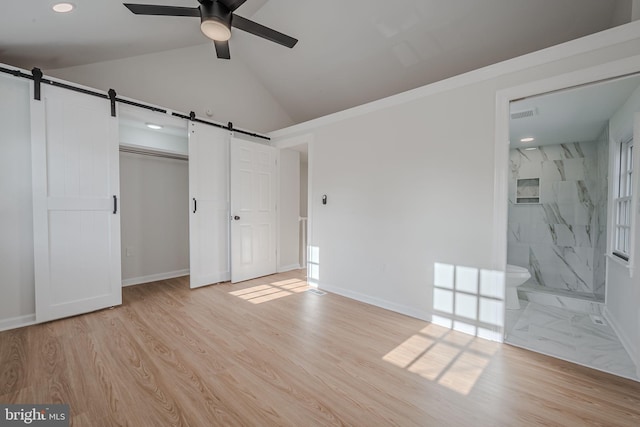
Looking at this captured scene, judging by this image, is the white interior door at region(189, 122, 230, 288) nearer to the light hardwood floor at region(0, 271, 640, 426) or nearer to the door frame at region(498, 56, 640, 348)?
the light hardwood floor at region(0, 271, 640, 426)

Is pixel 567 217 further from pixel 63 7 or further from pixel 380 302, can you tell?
pixel 63 7

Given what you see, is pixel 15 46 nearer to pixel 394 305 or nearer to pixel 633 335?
pixel 394 305

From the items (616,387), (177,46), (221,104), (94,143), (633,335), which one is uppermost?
(177,46)

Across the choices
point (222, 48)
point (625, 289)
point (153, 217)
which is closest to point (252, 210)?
point (153, 217)

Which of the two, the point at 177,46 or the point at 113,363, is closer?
the point at 113,363

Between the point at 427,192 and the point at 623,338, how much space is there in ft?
6.86

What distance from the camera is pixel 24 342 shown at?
223 cm

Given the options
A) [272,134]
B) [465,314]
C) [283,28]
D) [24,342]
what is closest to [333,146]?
[272,134]

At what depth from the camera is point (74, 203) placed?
107 inches

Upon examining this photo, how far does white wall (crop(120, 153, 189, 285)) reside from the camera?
155 inches

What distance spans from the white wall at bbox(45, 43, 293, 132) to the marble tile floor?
4834mm

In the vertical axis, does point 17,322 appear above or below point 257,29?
below

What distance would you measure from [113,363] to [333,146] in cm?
316

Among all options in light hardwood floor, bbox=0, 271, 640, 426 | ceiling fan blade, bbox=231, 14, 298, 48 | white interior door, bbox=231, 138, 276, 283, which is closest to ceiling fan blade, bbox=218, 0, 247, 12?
ceiling fan blade, bbox=231, 14, 298, 48
